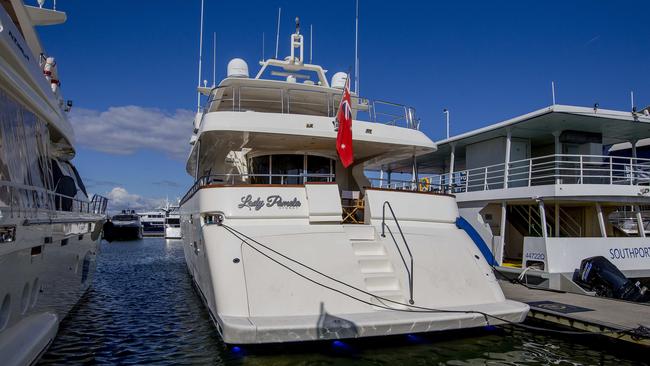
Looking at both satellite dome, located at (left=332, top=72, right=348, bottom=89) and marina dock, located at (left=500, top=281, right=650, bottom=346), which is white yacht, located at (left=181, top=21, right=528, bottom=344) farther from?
satellite dome, located at (left=332, top=72, right=348, bottom=89)

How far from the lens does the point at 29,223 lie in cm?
605

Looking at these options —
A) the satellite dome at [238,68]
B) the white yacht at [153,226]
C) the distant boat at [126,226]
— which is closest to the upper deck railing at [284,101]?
the satellite dome at [238,68]

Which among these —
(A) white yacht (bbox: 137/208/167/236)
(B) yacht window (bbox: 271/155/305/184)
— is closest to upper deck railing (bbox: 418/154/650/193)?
(B) yacht window (bbox: 271/155/305/184)

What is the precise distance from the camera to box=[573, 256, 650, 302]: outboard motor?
1126 centimetres

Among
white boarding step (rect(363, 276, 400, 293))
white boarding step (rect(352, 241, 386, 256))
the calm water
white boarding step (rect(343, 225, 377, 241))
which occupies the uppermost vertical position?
white boarding step (rect(343, 225, 377, 241))

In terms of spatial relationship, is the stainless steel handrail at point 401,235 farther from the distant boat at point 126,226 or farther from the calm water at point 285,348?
the distant boat at point 126,226

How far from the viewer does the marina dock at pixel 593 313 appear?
7848 mm

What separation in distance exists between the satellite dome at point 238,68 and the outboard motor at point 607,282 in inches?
399

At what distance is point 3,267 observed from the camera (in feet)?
16.8

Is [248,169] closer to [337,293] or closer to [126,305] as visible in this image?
[126,305]

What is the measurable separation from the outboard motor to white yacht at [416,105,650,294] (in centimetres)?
8

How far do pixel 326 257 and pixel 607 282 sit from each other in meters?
8.25

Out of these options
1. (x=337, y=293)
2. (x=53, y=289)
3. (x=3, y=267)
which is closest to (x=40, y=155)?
(x=53, y=289)

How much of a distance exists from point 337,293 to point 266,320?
1.27 m
